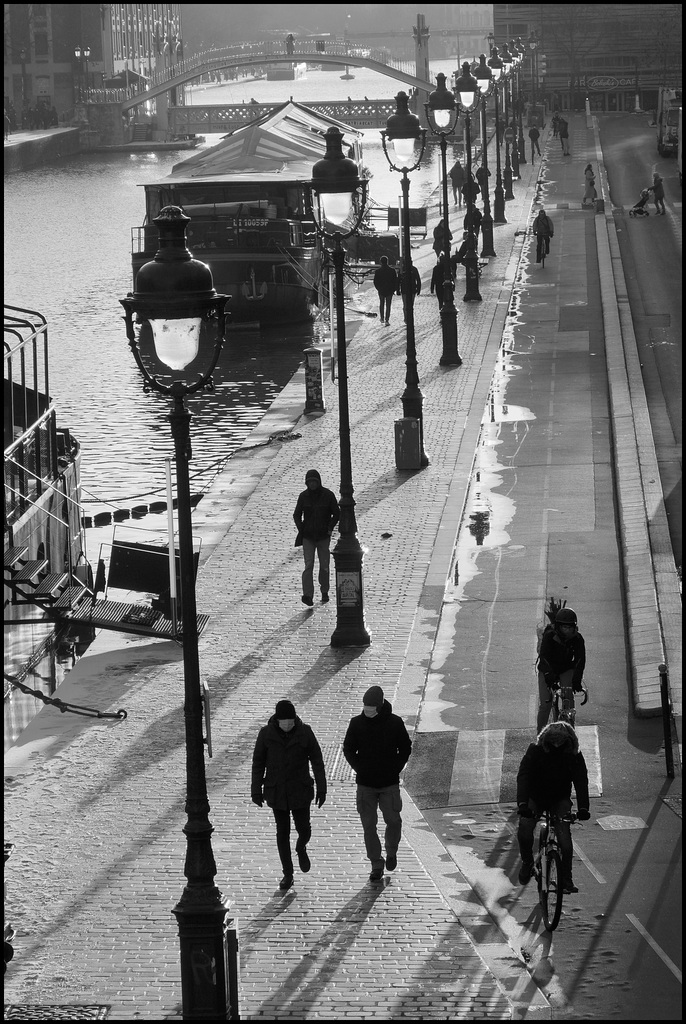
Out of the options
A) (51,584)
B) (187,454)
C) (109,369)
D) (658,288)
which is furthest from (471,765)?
(658,288)

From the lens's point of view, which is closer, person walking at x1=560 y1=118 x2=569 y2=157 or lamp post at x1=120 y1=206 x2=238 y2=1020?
lamp post at x1=120 y1=206 x2=238 y2=1020

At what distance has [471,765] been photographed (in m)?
14.2

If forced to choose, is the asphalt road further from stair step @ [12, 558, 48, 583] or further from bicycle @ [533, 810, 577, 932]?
bicycle @ [533, 810, 577, 932]

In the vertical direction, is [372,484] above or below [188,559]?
below

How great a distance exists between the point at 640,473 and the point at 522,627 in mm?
7382

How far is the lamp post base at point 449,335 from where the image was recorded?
110 ft

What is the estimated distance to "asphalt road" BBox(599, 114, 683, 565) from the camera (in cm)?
2837

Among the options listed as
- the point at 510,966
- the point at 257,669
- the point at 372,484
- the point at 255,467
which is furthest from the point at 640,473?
the point at 510,966

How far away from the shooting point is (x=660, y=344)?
39781 millimetres

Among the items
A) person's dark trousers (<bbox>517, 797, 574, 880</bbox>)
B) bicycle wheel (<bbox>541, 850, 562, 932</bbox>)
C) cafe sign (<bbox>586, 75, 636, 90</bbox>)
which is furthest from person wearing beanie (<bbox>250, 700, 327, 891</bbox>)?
cafe sign (<bbox>586, 75, 636, 90</bbox>)

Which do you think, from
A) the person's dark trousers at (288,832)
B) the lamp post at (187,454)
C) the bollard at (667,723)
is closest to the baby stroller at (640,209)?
the bollard at (667,723)

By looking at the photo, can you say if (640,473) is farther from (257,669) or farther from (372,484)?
(257,669)

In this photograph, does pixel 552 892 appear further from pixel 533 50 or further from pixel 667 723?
pixel 533 50

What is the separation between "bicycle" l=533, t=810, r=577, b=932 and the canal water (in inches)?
255
